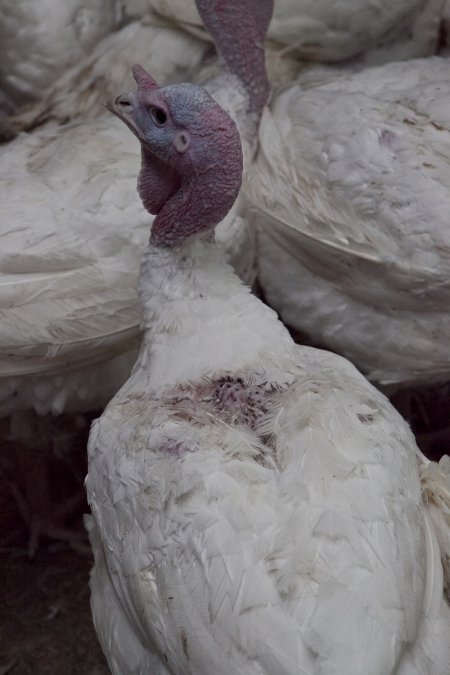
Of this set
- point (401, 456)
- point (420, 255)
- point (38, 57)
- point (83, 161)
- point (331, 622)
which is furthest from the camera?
point (38, 57)

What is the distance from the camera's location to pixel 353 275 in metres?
2.22

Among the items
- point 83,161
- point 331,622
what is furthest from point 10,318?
point 331,622

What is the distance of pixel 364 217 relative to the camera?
217 cm

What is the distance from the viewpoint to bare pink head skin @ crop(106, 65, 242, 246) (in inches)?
68.5

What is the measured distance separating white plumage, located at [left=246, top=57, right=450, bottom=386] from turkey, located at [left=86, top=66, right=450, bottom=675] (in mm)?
318

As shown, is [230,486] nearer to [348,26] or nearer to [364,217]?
[364,217]

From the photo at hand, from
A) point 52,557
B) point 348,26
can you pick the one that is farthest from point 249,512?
point 348,26

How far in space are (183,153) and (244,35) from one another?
2.55 feet

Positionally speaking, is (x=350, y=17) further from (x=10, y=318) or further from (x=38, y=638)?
(x=38, y=638)

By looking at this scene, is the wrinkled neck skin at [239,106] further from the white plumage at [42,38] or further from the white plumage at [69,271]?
the white plumage at [42,38]

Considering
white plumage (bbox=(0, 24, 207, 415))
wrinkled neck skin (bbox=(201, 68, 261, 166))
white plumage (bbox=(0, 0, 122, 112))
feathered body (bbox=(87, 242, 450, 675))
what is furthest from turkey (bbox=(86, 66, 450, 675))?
white plumage (bbox=(0, 0, 122, 112))

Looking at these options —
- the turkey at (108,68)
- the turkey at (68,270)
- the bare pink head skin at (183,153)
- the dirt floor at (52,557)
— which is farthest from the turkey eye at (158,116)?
the dirt floor at (52,557)

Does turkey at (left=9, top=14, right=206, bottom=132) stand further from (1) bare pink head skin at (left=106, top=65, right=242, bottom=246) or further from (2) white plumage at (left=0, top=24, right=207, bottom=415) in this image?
(1) bare pink head skin at (left=106, top=65, right=242, bottom=246)

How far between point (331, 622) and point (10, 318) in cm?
101
